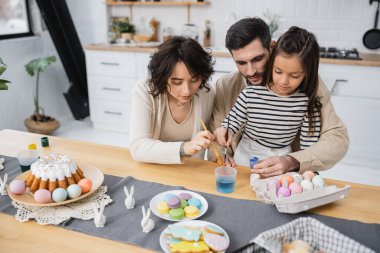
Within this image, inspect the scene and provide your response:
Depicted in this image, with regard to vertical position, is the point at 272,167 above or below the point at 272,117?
below

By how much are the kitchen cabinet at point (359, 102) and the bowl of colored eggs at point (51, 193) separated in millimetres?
2370

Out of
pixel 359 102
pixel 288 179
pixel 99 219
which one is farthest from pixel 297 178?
pixel 359 102

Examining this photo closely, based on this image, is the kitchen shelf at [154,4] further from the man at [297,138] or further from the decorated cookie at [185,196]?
the decorated cookie at [185,196]

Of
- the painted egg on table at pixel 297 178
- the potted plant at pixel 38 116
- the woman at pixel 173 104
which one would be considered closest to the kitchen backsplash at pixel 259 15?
the potted plant at pixel 38 116

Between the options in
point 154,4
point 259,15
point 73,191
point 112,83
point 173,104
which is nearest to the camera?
point 73,191

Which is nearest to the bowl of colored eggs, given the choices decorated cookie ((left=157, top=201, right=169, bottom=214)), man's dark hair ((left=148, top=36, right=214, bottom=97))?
decorated cookie ((left=157, top=201, right=169, bottom=214))

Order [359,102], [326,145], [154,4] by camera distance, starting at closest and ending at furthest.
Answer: [326,145] → [359,102] → [154,4]

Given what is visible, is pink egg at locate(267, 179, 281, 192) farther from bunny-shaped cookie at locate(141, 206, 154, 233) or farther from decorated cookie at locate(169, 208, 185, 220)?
bunny-shaped cookie at locate(141, 206, 154, 233)

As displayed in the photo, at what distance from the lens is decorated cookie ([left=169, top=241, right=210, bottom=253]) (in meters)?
0.87

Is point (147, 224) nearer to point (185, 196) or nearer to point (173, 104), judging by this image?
point (185, 196)

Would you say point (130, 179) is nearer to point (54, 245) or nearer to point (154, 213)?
point (154, 213)

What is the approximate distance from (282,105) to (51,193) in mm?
958

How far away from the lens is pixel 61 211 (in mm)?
1078

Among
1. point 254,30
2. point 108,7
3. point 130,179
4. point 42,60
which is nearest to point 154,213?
point 130,179
